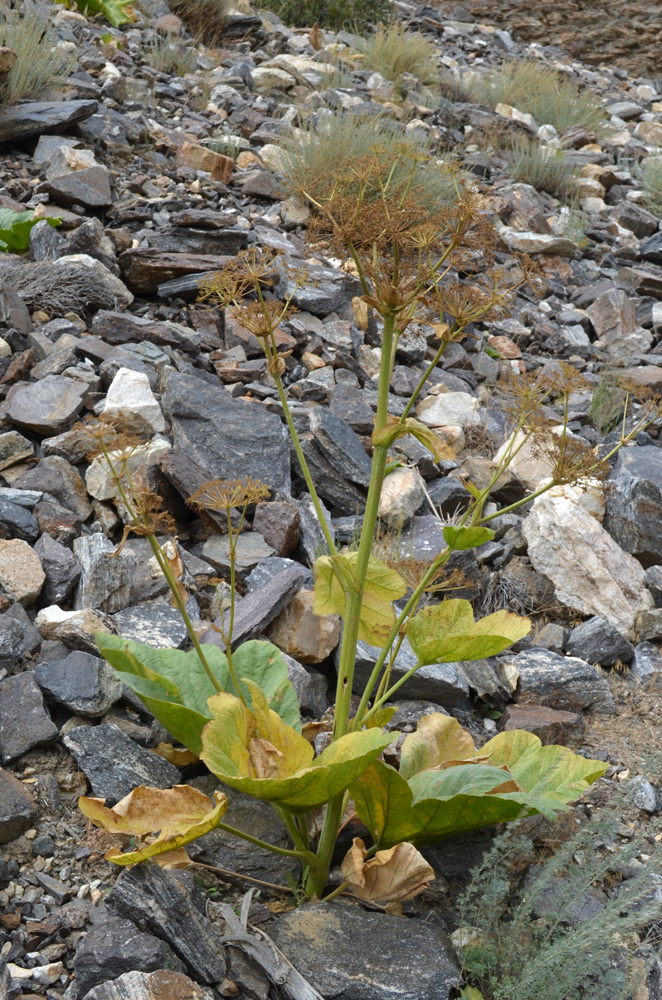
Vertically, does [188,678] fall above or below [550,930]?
above

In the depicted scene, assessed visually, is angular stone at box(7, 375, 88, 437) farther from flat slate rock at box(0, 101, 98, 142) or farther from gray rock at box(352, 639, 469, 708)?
flat slate rock at box(0, 101, 98, 142)

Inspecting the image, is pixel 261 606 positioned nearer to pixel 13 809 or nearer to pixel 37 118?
pixel 13 809

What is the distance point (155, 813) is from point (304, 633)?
1.04 meters

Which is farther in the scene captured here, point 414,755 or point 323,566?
point 414,755

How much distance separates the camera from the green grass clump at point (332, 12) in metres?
10.9

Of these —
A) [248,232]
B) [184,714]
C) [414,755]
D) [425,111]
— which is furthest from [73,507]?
[425,111]

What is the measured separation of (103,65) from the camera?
283 inches

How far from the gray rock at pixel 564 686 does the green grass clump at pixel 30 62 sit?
17.4 feet

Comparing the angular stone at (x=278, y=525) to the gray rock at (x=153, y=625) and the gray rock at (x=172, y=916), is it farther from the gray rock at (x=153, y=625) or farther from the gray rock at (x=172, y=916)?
the gray rock at (x=172, y=916)

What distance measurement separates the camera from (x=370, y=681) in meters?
1.95

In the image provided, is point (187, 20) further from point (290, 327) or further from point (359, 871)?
point (359, 871)

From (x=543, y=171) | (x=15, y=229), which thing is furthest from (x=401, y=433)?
(x=543, y=171)

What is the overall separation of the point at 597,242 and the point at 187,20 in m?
5.23

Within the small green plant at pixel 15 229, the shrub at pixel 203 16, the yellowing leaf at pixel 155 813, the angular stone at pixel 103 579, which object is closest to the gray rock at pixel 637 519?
the angular stone at pixel 103 579
